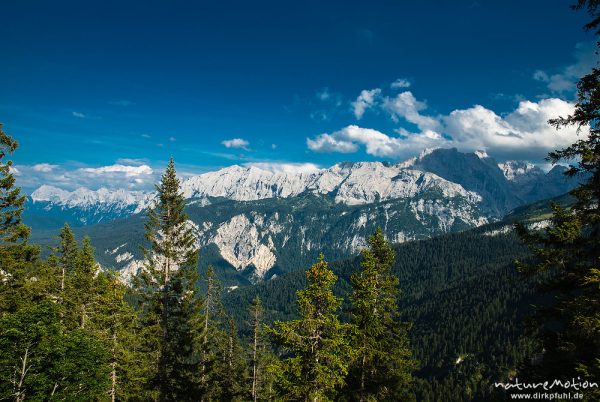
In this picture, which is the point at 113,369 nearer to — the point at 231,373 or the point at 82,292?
the point at 82,292

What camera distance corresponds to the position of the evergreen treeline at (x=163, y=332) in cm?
2217

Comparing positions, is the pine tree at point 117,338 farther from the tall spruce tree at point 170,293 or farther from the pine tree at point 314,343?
the pine tree at point 314,343

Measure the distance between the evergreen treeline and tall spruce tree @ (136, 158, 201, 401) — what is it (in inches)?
3.6

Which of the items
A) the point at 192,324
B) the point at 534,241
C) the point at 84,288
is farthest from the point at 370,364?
the point at 84,288

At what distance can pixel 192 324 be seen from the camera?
35906 mm

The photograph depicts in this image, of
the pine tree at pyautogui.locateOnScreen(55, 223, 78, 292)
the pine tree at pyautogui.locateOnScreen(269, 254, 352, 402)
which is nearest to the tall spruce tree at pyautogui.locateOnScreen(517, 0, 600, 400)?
the pine tree at pyautogui.locateOnScreen(269, 254, 352, 402)

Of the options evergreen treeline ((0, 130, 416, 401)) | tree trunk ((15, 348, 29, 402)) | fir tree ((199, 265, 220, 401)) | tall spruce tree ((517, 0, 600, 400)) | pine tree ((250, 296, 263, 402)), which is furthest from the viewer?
pine tree ((250, 296, 263, 402))

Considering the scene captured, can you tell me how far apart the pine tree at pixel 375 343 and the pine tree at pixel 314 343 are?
301cm

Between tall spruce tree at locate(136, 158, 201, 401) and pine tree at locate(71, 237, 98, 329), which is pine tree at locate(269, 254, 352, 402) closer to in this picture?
tall spruce tree at locate(136, 158, 201, 401)

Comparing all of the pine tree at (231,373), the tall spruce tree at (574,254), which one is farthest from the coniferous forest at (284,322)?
the pine tree at (231,373)

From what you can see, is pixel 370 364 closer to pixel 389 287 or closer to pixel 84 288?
pixel 389 287

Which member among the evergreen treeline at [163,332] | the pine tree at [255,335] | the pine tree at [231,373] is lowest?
the pine tree at [231,373]

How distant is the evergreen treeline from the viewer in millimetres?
22172

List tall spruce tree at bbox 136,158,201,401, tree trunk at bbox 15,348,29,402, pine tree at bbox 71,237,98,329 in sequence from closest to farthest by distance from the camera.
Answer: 1. tree trunk at bbox 15,348,29,402
2. pine tree at bbox 71,237,98,329
3. tall spruce tree at bbox 136,158,201,401
